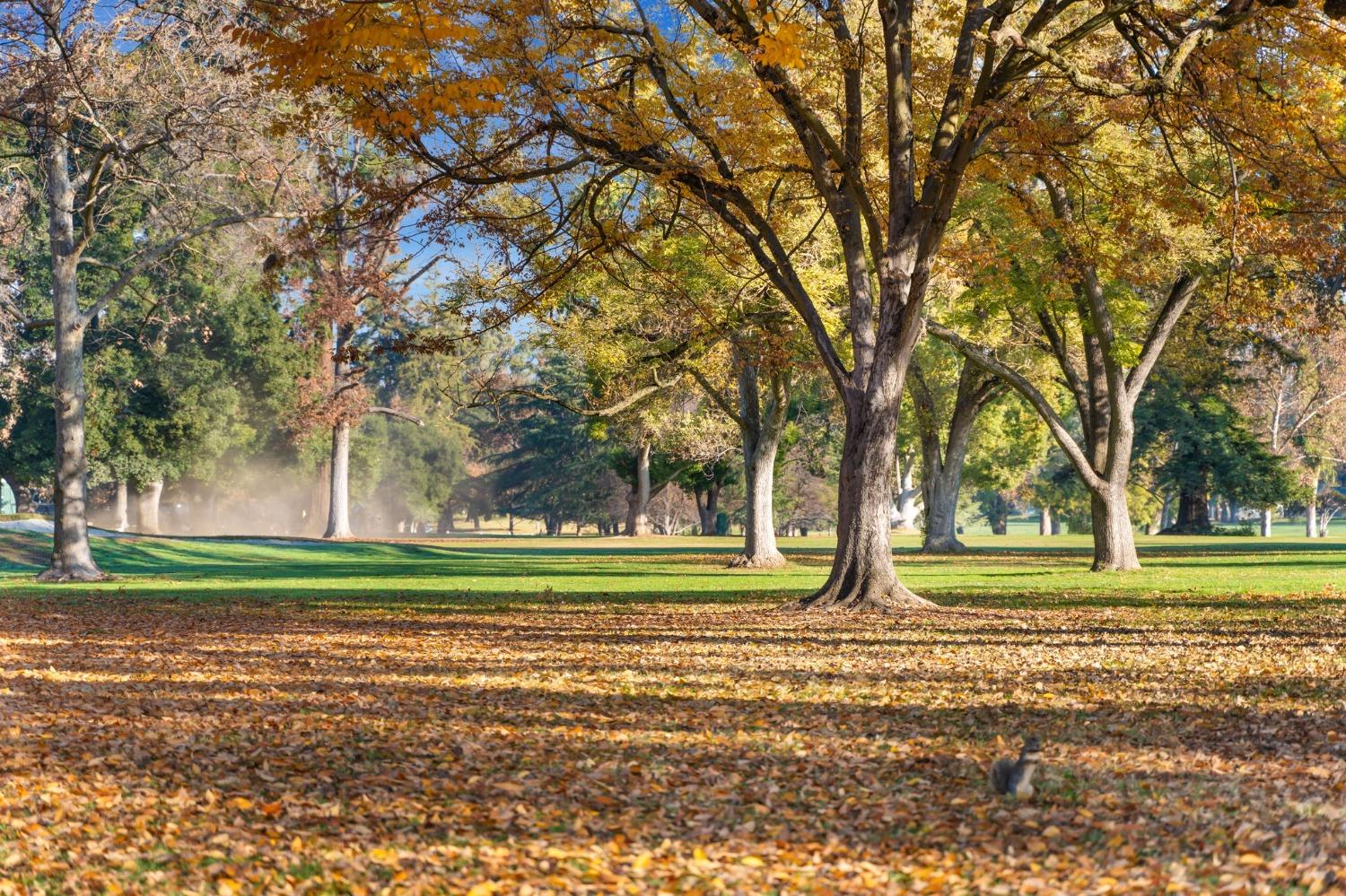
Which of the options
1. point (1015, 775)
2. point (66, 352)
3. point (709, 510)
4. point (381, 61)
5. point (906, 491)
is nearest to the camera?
point (1015, 775)

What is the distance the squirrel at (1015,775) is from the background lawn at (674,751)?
13 cm

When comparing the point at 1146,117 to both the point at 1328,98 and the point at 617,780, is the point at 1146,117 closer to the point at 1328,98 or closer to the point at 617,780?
the point at 1328,98

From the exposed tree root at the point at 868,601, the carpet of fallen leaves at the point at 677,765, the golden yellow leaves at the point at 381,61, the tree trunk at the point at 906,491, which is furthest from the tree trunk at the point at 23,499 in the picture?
the carpet of fallen leaves at the point at 677,765

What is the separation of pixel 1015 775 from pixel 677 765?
186 cm

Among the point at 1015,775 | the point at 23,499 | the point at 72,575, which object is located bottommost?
the point at 1015,775

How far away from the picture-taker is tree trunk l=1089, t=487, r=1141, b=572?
2316cm

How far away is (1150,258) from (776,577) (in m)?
8.94

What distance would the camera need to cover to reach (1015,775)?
6.10 m

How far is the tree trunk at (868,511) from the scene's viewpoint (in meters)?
15.7

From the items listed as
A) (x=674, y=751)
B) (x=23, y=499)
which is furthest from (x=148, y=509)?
(x=674, y=751)

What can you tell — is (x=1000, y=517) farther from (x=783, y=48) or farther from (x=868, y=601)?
(x=783, y=48)

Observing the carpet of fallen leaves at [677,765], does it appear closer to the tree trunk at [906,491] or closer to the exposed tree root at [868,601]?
the exposed tree root at [868,601]

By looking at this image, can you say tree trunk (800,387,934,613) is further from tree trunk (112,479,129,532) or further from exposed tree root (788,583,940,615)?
tree trunk (112,479,129,532)

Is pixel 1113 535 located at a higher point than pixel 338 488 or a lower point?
lower
